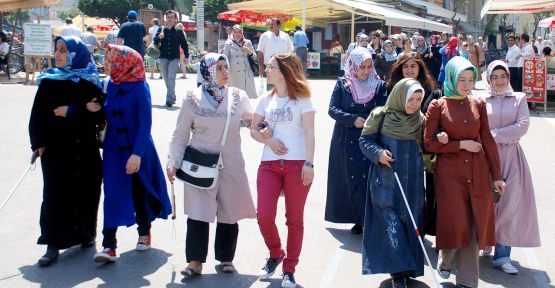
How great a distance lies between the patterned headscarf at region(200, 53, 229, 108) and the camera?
5.46 metres

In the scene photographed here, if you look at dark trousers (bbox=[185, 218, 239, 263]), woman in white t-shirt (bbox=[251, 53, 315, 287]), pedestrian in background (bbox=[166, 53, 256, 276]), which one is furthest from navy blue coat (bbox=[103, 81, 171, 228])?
woman in white t-shirt (bbox=[251, 53, 315, 287])

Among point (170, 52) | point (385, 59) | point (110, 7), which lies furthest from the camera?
point (110, 7)

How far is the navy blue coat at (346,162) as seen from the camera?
6.57 meters

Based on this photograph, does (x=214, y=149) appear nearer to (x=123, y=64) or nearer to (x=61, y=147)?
(x=123, y=64)

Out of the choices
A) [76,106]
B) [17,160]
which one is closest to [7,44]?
[17,160]

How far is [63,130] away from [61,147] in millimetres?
140

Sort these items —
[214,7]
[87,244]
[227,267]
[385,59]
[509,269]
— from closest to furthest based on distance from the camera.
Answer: [227,267] → [509,269] → [87,244] → [385,59] → [214,7]

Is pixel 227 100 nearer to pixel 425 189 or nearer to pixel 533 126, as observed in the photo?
pixel 425 189

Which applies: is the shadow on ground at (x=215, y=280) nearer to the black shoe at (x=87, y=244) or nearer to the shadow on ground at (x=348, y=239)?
the black shoe at (x=87, y=244)

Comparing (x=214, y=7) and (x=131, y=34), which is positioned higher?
(x=214, y=7)

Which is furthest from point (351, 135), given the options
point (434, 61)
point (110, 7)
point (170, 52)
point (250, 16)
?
point (110, 7)

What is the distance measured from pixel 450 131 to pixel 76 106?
2973mm

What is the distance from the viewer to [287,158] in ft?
17.5

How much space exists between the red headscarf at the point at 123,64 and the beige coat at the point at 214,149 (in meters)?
0.59
